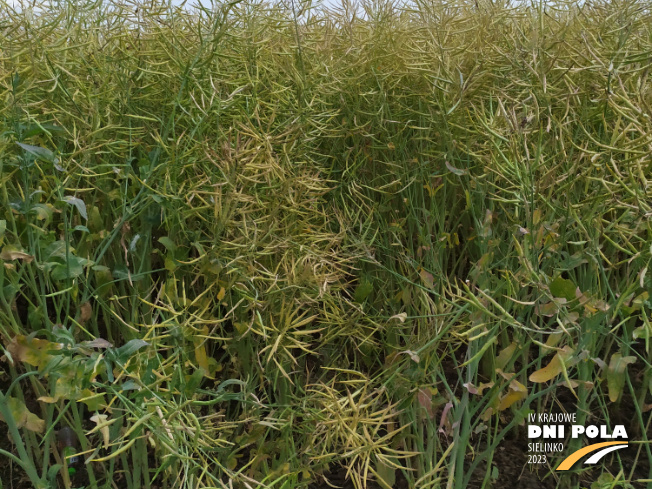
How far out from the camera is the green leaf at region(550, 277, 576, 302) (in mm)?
1248

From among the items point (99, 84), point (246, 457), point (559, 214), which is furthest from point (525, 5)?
point (246, 457)

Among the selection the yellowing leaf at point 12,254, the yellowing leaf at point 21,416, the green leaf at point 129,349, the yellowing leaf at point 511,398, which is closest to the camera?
the green leaf at point 129,349

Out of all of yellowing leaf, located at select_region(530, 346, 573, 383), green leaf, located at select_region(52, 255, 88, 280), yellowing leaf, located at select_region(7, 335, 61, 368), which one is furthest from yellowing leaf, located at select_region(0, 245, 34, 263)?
yellowing leaf, located at select_region(530, 346, 573, 383)

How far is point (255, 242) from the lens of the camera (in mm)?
1367

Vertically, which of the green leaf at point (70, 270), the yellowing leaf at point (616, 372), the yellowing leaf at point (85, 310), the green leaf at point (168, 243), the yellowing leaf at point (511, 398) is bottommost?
the yellowing leaf at point (511, 398)

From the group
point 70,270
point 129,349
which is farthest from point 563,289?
point 70,270

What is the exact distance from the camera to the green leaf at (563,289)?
4.09ft

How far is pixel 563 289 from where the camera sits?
125 cm

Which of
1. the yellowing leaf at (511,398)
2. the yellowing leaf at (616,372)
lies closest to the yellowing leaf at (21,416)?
the yellowing leaf at (511,398)

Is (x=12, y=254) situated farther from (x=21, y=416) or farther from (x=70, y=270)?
(x=21, y=416)

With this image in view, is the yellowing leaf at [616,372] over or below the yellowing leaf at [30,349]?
below

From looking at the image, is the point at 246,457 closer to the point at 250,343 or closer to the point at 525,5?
the point at 250,343

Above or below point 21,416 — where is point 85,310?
above

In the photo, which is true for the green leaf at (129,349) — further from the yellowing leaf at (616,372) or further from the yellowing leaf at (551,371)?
the yellowing leaf at (616,372)
